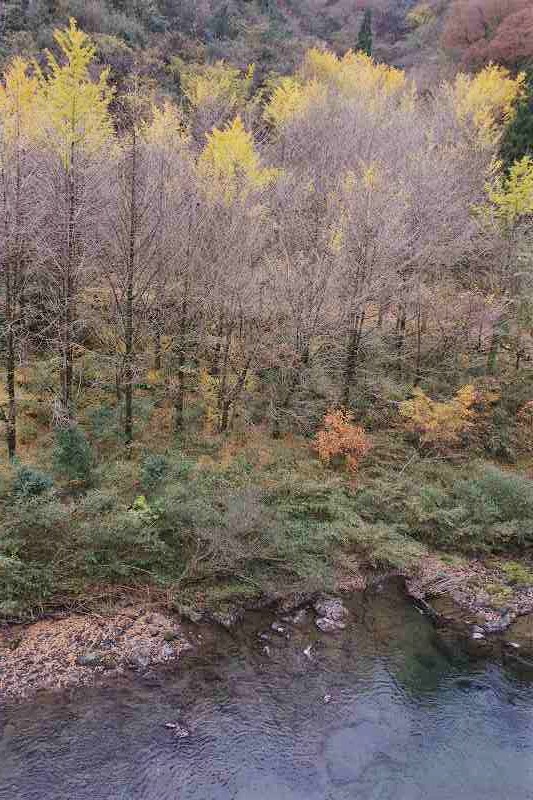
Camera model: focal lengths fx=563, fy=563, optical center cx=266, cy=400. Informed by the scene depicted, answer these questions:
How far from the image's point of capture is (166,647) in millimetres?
11141

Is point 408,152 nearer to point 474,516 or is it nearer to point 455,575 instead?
point 474,516

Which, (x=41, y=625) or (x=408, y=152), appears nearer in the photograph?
(x=41, y=625)

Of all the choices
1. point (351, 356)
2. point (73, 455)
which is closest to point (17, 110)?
point (73, 455)

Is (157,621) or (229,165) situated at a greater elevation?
(229,165)

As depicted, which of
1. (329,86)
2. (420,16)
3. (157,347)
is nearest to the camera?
(157,347)

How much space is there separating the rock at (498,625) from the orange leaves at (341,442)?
529 centimetres

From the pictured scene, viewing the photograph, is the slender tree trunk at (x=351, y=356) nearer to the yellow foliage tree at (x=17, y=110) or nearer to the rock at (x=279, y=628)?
the rock at (x=279, y=628)

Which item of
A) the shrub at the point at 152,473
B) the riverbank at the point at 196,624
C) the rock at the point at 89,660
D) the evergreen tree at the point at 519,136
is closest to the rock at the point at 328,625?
the riverbank at the point at 196,624

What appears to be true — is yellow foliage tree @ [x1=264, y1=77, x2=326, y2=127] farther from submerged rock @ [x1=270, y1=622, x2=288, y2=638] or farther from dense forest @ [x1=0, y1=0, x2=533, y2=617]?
submerged rock @ [x1=270, y1=622, x2=288, y2=638]

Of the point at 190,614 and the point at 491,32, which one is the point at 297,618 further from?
the point at 491,32

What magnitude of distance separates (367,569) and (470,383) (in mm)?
7790

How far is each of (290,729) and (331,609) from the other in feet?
10.7

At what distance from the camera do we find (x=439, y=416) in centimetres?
1694

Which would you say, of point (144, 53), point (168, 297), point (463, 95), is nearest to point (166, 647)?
point (168, 297)
